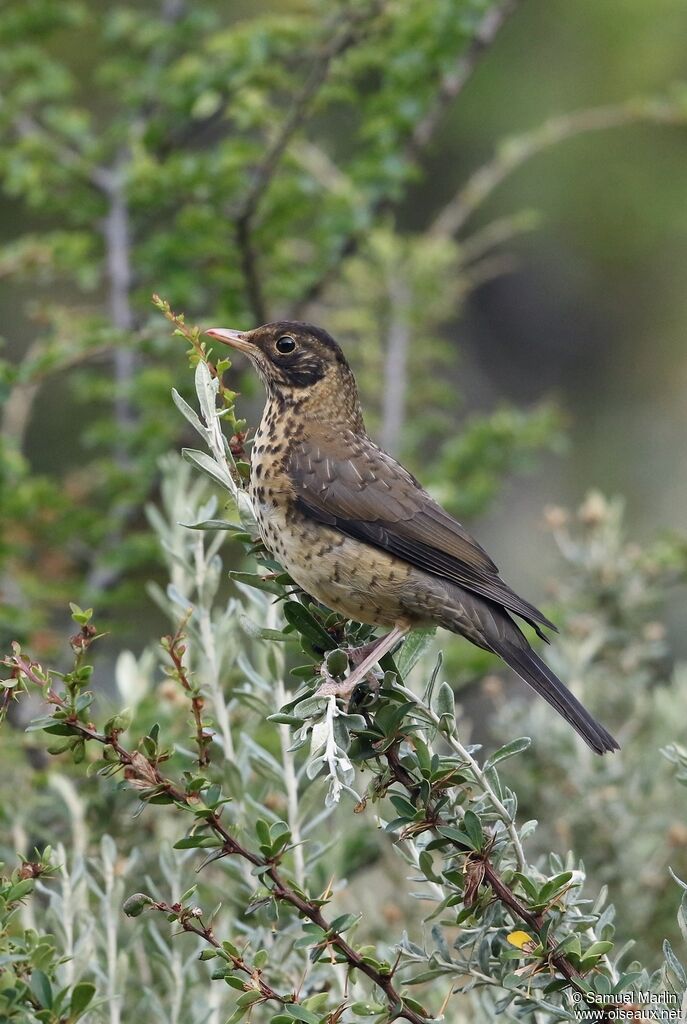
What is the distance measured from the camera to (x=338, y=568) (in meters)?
3.23

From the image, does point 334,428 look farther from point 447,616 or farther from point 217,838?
point 217,838

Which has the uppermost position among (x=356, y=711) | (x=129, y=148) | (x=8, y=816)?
(x=129, y=148)

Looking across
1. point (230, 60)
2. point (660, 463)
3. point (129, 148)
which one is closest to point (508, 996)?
point (230, 60)

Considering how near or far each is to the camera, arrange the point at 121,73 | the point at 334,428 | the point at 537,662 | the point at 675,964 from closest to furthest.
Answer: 1. the point at 675,964
2. the point at 537,662
3. the point at 334,428
4. the point at 121,73

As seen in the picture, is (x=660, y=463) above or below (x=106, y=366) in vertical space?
above

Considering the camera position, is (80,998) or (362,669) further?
(362,669)

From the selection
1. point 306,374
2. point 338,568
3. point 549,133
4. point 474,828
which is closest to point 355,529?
point 338,568

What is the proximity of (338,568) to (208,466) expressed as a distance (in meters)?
0.75

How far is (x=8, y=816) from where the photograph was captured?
3.44m

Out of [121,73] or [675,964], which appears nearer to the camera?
[675,964]

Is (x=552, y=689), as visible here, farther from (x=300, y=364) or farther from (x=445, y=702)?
(x=300, y=364)

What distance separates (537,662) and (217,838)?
46.5 inches

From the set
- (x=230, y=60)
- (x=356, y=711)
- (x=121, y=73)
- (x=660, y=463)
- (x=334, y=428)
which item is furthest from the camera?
(x=660, y=463)

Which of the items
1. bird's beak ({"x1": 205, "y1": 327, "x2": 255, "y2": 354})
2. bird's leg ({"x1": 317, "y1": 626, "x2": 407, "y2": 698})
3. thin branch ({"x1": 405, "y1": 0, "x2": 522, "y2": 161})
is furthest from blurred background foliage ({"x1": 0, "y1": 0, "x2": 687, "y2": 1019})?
bird's leg ({"x1": 317, "y1": 626, "x2": 407, "y2": 698})
